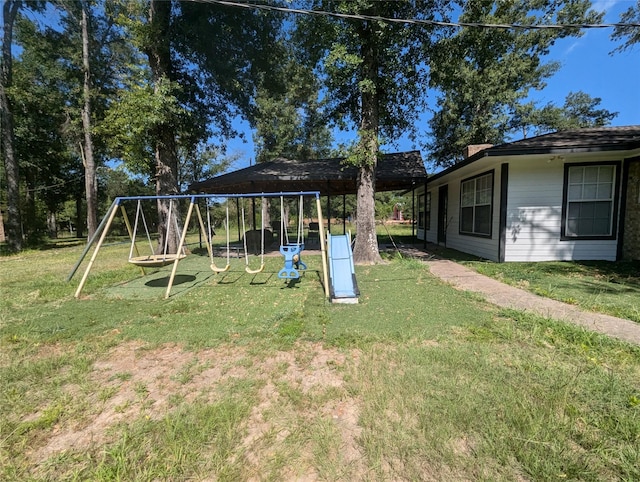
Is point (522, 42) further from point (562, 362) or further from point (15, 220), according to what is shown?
point (15, 220)

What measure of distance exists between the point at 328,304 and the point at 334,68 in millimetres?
5576

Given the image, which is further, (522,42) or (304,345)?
(522,42)

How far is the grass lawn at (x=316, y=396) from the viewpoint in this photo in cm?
162

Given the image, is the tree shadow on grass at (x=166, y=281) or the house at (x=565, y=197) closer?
the tree shadow on grass at (x=166, y=281)

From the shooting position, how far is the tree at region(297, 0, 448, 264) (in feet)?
21.7

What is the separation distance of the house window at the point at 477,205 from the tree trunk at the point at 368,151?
3.41 m

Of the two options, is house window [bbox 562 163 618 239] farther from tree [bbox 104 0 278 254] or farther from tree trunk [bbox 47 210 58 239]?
tree trunk [bbox 47 210 58 239]

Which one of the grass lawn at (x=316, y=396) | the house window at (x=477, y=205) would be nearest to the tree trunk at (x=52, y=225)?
the grass lawn at (x=316, y=396)

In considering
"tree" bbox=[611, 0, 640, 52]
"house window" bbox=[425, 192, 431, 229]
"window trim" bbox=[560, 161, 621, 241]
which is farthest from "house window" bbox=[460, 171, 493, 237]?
"tree" bbox=[611, 0, 640, 52]

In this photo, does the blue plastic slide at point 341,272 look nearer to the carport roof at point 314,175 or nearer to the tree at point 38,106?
the carport roof at point 314,175

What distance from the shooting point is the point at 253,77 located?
10156 mm

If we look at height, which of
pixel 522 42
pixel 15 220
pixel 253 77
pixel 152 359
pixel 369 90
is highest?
pixel 522 42

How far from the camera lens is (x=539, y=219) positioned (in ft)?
24.3

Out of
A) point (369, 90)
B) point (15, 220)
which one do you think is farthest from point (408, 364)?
point (15, 220)
